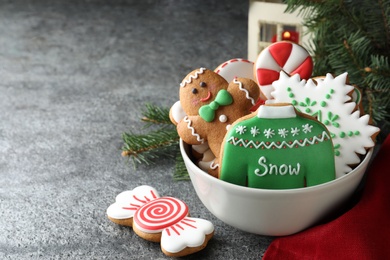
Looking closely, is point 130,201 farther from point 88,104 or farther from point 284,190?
point 88,104

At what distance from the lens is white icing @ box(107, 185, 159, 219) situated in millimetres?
887

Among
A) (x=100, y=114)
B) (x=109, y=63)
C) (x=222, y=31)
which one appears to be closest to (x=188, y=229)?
(x=100, y=114)

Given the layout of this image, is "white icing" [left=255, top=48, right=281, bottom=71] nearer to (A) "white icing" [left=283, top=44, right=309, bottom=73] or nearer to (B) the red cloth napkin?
(A) "white icing" [left=283, top=44, right=309, bottom=73]

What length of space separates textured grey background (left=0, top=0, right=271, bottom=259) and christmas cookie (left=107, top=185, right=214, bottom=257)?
24 millimetres

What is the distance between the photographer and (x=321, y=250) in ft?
2.58

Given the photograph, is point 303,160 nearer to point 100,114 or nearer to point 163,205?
point 163,205

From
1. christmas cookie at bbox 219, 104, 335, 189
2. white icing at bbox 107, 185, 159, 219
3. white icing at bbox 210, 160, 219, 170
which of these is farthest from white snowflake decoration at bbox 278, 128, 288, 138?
white icing at bbox 107, 185, 159, 219

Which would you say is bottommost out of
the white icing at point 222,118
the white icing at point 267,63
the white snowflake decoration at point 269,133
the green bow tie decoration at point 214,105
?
the white icing at point 222,118

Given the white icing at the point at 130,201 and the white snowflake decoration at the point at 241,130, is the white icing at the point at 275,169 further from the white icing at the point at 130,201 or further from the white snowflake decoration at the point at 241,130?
the white icing at the point at 130,201

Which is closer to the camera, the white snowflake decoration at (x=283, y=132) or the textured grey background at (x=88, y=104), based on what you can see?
the white snowflake decoration at (x=283, y=132)

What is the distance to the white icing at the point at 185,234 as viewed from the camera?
2.64 ft

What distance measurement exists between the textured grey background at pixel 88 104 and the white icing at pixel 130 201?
Result: 23 millimetres

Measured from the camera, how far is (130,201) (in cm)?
91

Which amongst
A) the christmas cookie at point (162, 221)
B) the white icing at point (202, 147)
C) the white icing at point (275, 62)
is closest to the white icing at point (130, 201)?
the christmas cookie at point (162, 221)
